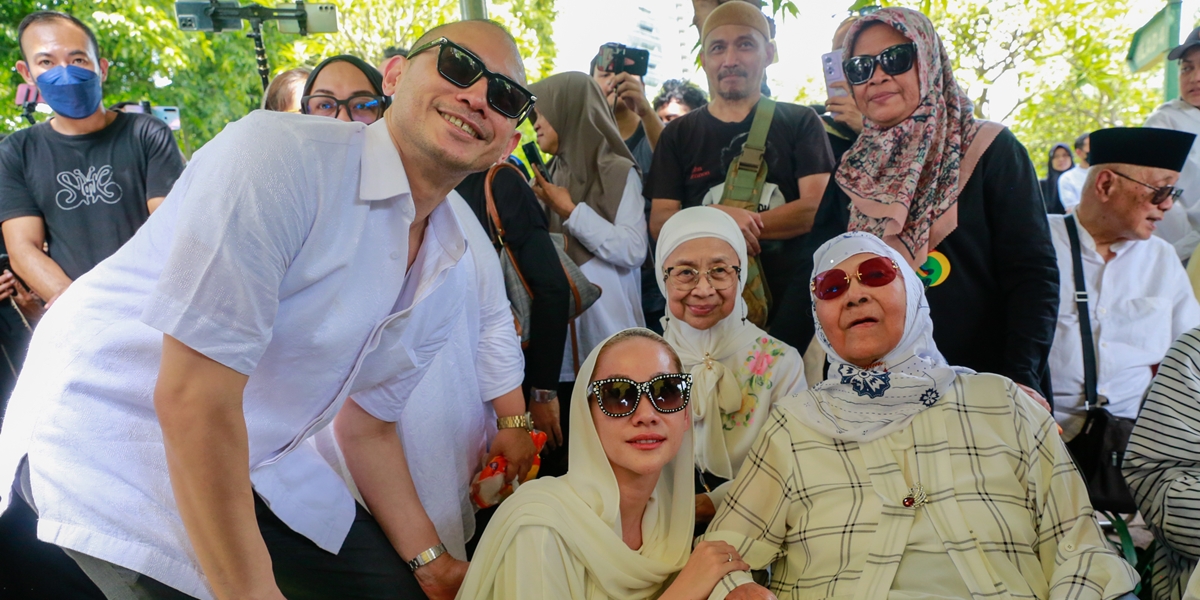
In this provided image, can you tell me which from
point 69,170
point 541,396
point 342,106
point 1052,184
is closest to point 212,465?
point 541,396

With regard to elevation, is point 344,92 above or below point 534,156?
above

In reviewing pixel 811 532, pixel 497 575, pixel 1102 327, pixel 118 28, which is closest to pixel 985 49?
pixel 1102 327

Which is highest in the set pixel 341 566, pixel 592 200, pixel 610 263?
pixel 592 200

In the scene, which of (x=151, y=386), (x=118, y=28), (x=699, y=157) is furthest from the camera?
(x=118, y=28)


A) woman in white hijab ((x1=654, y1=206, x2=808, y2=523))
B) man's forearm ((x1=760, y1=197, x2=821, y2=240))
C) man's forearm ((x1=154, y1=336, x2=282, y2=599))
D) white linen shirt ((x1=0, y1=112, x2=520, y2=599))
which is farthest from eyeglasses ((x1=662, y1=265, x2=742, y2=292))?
man's forearm ((x1=154, y1=336, x2=282, y2=599))

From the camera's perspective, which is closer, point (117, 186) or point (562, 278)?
point (562, 278)

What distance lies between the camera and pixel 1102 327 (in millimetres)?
3043

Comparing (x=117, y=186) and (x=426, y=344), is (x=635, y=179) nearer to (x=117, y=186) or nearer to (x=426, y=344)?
(x=426, y=344)

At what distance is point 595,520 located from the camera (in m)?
1.95

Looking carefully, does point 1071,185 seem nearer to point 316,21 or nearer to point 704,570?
point 316,21

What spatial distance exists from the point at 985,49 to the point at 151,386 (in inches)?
346

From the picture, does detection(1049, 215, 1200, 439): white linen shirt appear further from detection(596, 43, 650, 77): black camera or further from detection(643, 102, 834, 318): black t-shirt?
detection(596, 43, 650, 77): black camera

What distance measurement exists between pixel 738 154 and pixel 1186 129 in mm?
2258

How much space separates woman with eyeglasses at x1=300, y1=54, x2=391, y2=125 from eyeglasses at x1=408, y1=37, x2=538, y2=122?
1348mm
